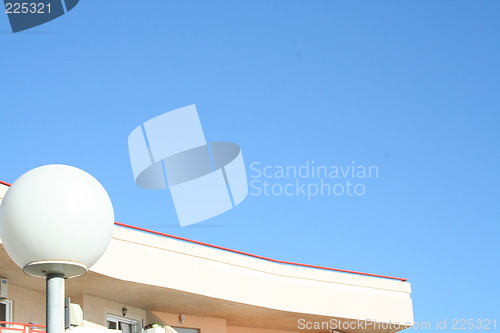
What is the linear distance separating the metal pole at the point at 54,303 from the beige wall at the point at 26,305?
14.4 metres

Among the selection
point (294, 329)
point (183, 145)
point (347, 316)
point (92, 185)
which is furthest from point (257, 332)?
point (92, 185)

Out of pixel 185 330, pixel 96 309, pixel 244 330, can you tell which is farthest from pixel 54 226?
pixel 244 330

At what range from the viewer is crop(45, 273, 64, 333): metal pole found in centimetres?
568

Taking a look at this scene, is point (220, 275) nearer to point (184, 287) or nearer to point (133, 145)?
point (184, 287)

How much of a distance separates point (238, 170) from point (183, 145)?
84.3 inches

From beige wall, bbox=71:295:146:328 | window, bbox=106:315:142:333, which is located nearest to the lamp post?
beige wall, bbox=71:295:146:328

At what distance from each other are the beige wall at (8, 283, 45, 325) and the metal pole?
47.3 ft

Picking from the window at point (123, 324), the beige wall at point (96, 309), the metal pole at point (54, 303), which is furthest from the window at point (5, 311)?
the metal pole at point (54, 303)

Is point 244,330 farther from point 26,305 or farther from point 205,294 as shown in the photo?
point 26,305

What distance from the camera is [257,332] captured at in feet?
86.5

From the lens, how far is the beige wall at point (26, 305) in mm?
19500

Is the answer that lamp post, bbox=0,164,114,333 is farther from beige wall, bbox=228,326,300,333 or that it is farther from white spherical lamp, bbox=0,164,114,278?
beige wall, bbox=228,326,300,333

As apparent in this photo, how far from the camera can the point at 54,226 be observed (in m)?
5.54

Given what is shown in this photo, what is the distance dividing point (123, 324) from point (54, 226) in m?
17.4
